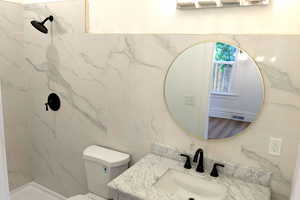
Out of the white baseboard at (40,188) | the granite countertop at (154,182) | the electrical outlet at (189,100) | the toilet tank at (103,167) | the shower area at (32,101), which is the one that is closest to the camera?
the granite countertop at (154,182)

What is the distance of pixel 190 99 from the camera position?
1643 millimetres

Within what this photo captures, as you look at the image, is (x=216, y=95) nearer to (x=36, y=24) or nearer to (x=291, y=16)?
(x=291, y=16)

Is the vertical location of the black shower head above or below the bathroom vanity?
above

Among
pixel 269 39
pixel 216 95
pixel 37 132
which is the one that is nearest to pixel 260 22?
pixel 269 39

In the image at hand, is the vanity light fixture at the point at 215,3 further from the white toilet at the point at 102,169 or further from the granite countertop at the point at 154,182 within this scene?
the white toilet at the point at 102,169

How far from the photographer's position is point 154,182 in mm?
1445

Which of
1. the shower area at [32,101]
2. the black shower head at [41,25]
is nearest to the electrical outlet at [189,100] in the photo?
the shower area at [32,101]

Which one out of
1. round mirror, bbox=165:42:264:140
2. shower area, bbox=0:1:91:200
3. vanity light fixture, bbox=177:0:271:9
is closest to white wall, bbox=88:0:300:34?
vanity light fixture, bbox=177:0:271:9

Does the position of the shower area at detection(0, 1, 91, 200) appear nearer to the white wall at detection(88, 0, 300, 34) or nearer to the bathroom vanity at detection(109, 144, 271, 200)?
the white wall at detection(88, 0, 300, 34)

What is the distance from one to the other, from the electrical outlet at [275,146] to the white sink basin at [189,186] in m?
0.37

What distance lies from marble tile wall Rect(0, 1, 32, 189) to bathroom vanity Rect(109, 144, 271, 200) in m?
1.62

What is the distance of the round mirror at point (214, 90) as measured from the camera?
4.71ft

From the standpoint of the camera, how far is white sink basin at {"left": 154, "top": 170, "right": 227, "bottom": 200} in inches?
56.7

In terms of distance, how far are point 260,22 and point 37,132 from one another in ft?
7.81
